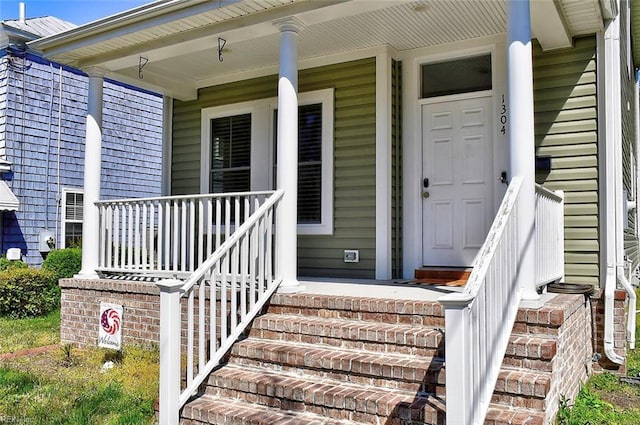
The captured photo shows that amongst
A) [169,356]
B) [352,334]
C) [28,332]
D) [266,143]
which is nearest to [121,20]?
[266,143]

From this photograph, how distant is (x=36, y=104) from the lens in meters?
9.85

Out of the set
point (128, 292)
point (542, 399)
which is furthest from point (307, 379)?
point (128, 292)

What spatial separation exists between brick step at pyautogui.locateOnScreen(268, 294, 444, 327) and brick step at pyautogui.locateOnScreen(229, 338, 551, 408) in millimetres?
342

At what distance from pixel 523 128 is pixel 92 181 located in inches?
184

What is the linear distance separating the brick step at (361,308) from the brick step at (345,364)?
338mm

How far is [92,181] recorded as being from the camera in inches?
245

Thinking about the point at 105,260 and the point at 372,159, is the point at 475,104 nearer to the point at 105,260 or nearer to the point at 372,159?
the point at 372,159

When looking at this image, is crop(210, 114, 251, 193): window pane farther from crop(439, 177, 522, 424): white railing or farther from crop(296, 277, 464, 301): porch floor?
crop(439, 177, 522, 424): white railing

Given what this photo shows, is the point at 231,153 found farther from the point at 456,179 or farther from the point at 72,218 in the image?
the point at 72,218

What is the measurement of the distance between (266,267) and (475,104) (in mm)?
2780

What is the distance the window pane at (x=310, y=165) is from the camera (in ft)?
21.3

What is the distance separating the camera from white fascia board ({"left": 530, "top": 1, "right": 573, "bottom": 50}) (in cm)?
435

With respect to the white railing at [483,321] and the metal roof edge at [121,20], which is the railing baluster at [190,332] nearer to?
the white railing at [483,321]

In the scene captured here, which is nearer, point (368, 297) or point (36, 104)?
point (368, 297)
